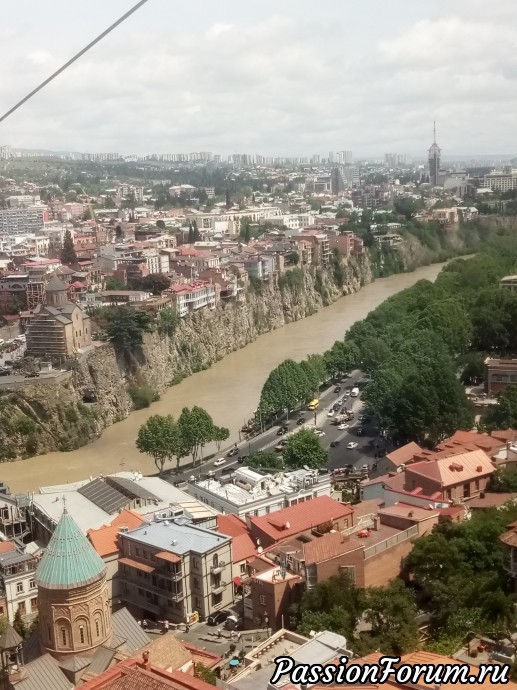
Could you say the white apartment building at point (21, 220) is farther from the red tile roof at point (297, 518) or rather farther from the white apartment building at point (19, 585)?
the red tile roof at point (297, 518)

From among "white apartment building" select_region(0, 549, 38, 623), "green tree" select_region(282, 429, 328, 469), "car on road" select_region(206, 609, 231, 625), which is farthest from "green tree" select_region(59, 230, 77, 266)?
"car on road" select_region(206, 609, 231, 625)

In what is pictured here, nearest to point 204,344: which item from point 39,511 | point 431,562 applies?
point 39,511

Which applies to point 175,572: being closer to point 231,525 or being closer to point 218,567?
point 218,567

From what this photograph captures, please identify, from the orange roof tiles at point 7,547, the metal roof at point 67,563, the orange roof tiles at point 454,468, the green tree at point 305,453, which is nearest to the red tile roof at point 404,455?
the green tree at point 305,453

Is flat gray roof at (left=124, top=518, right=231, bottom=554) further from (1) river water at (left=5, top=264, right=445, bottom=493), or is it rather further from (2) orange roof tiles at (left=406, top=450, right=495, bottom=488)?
(1) river water at (left=5, top=264, right=445, bottom=493)

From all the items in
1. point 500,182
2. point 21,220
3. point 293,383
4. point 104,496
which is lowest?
point 104,496

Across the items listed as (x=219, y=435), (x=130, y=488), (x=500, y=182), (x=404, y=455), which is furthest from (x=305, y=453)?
(x=500, y=182)
